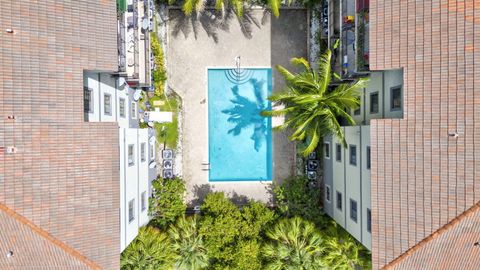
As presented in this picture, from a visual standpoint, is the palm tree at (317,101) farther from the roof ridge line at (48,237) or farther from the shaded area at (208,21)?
the roof ridge line at (48,237)

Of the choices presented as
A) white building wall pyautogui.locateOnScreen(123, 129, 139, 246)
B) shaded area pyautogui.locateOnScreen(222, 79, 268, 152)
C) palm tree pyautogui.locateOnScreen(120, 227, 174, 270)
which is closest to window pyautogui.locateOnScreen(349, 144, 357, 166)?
shaded area pyautogui.locateOnScreen(222, 79, 268, 152)

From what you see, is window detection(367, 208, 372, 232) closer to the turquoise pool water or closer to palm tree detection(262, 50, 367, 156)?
palm tree detection(262, 50, 367, 156)

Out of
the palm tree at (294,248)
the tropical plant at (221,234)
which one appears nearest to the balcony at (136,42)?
the tropical plant at (221,234)

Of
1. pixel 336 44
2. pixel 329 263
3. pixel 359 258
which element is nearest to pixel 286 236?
pixel 329 263

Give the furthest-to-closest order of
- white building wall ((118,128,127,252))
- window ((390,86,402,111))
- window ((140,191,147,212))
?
1. window ((140,191,147,212))
2. white building wall ((118,128,127,252))
3. window ((390,86,402,111))

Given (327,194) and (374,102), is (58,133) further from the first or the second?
(327,194)

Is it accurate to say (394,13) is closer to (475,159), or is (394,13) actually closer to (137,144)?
(475,159)
